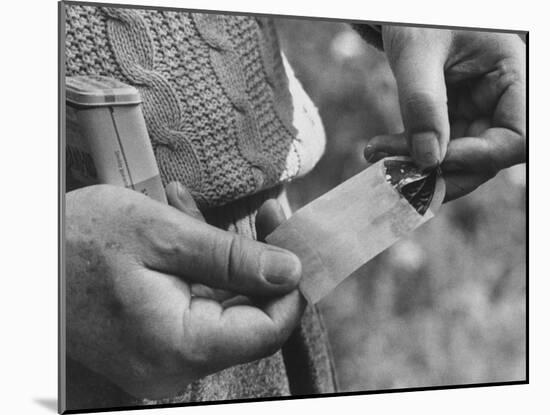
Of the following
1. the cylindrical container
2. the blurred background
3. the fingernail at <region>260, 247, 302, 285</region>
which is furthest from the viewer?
the blurred background

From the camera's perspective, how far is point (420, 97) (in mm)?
2115

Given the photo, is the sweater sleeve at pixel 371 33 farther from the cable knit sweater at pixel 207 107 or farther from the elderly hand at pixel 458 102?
the cable knit sweater at pixel 207 107

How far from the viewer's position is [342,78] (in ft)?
6.82

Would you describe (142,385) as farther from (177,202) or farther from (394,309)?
(394,309)

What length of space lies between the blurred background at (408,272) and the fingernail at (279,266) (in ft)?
0.35

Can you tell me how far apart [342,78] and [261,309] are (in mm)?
509

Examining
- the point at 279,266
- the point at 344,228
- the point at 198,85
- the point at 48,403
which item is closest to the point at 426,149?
the point at 344,228

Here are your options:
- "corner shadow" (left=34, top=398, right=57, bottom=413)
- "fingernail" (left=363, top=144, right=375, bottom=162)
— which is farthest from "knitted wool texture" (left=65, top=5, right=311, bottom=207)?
"corner shadow" (left=34, top=398, right=57, bottom=413)

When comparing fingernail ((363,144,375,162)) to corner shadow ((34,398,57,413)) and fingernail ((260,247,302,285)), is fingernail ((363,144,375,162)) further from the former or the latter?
corner shadow ((34,398,57,413))

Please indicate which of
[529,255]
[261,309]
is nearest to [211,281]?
[261,309]

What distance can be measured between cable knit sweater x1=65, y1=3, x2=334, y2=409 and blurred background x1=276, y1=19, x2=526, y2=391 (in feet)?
0.28

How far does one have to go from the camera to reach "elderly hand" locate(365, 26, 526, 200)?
212 cm

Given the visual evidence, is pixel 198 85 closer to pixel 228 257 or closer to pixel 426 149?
pixel 228 257

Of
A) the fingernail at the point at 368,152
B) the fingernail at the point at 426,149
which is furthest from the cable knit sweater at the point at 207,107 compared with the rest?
the fingernail at the point at 426,149
